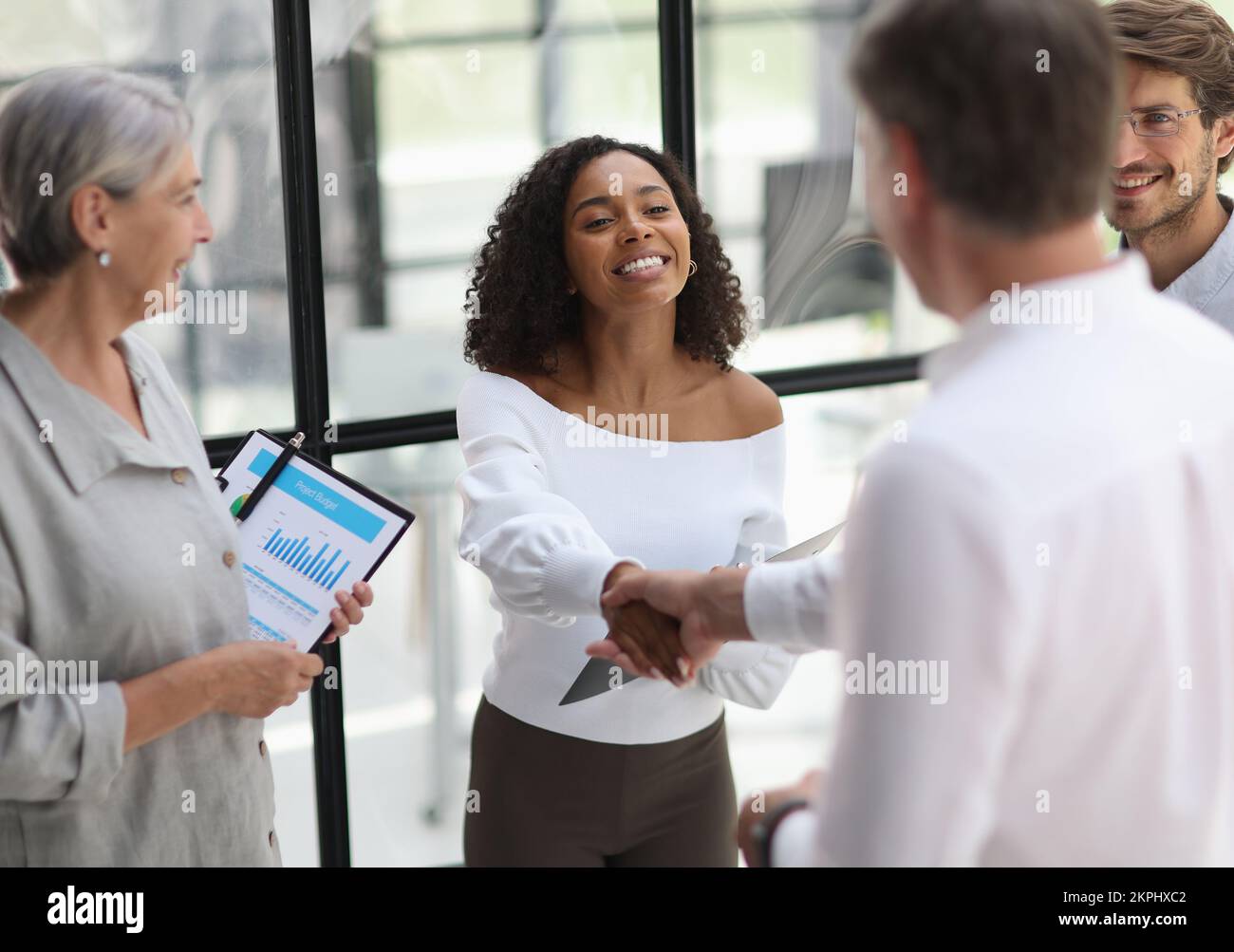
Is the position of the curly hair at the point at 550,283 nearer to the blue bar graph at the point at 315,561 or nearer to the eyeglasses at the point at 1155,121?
the blue bar graph at the point at 315,561

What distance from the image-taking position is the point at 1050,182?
2.99 ft

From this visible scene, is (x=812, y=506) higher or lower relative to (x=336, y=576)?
lower

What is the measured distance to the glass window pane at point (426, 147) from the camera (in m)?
2.77

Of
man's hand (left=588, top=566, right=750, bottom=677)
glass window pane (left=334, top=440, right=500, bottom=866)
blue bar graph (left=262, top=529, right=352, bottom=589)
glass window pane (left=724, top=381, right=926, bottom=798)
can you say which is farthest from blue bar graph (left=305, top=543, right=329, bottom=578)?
glass window pane (left=724, top=381, right=926, bottom=798)

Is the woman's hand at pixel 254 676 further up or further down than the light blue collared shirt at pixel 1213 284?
further down

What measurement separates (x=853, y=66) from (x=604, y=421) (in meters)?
1.18

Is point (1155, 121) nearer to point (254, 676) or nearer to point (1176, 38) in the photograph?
point (1176, 38)

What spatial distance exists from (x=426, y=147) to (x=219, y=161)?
51 centimetres

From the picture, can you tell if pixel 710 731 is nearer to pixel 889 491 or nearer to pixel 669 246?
pixel 669 246

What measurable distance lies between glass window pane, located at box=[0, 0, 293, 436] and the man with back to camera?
1970mm

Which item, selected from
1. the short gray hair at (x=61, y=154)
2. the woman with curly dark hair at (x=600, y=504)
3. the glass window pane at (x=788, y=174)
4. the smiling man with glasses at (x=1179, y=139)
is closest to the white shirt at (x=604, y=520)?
the woman with curly dark hair at (x=600, y=504)

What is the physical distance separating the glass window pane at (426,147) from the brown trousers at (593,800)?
110 centimetres

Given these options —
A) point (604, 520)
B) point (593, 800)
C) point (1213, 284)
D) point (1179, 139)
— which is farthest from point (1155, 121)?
point (593, 800)

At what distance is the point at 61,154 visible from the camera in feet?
4.60
